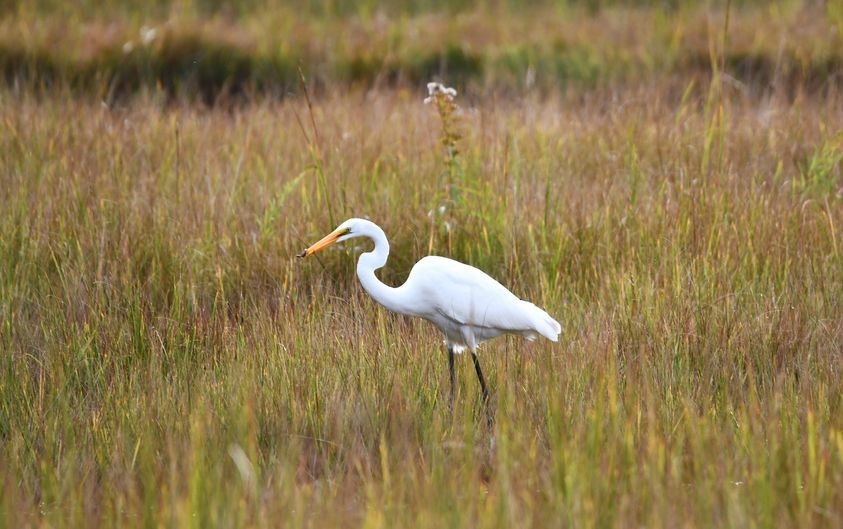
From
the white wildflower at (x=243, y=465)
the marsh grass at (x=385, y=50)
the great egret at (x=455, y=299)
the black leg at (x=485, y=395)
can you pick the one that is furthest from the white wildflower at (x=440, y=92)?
the marsh grass at (x=385, y=50)

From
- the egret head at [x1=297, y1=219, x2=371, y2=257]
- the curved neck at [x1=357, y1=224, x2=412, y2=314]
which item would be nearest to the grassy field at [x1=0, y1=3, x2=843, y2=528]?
the curved neck at [x1=357, y1=224, x2=412, y2=314]

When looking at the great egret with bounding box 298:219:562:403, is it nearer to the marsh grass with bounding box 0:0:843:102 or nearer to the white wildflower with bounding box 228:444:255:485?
the white wildflower with bounding box 228:444:255:485

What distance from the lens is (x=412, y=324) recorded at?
12.0ft

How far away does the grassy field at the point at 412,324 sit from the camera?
213 centimetres

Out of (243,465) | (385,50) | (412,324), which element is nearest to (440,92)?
(412,324)

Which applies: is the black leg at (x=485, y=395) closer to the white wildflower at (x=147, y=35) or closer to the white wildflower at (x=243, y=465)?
the white wildflower at (x=243, y=465)

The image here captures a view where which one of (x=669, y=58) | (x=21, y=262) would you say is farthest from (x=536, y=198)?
(x=669, y=58)

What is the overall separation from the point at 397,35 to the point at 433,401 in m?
5.24

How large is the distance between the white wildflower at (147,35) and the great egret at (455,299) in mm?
3737

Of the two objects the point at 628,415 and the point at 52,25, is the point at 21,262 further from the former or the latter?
the point at 52,25

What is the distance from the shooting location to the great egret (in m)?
2.97

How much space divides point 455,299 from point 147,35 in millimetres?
3880

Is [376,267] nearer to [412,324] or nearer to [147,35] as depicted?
[412,324]

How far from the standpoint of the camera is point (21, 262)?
3.67 m
